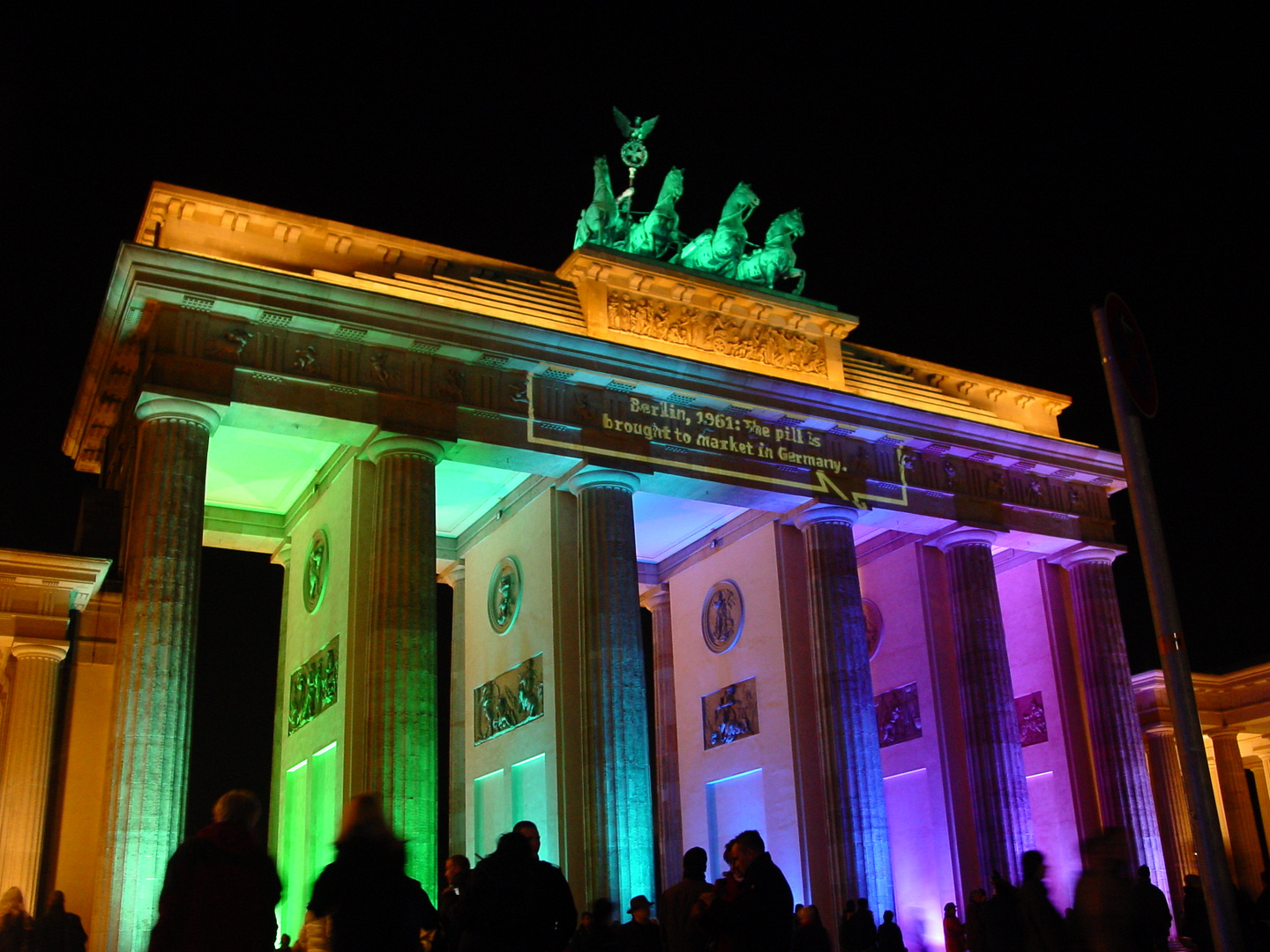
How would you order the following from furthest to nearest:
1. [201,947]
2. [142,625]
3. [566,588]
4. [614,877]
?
[566,588]
[614,877]
[142,625]
[201,947]

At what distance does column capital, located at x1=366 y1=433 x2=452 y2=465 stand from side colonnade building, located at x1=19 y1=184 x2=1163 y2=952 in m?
0.09

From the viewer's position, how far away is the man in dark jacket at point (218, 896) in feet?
18.3

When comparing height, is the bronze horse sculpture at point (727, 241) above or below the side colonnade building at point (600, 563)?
above

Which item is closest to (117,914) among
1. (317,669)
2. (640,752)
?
(317,669)

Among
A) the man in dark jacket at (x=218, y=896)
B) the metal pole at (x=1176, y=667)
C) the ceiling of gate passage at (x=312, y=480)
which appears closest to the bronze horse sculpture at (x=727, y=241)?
the ceiling of gate passage at (x=312, y=480)

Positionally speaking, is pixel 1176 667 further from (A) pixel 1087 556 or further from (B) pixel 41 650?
(A) pixel 1087 556

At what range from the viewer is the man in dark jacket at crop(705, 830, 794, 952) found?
303 inches

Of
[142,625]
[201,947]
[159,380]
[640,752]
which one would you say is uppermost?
[159,380]

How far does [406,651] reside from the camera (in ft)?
59.9

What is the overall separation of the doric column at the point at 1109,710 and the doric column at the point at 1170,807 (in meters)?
2.97

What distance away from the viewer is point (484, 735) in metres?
24.1

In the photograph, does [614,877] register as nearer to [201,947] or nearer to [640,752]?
[640,752]

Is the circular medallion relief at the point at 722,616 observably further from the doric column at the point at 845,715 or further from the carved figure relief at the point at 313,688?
the carved figure relief at the point at 313,688

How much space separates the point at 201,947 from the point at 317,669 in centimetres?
1624
